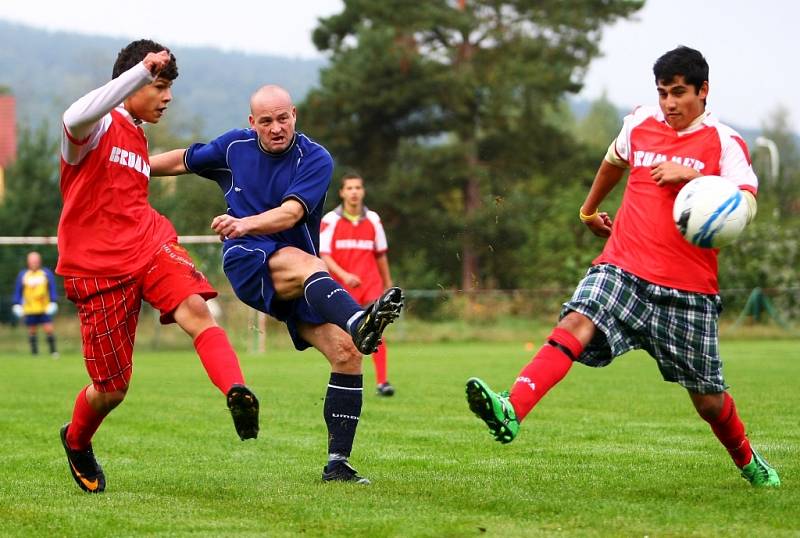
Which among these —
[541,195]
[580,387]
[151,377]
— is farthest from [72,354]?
[541,195]

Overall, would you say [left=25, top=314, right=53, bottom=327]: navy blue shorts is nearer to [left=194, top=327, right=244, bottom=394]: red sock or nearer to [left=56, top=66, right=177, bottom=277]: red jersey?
[left=56, top=66, right=177, bottom=277]: red jersey

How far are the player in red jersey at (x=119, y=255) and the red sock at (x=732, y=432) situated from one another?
2363mm

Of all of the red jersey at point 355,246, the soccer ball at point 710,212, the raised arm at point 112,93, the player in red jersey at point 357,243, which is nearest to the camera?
the soccer ball at point 710,212

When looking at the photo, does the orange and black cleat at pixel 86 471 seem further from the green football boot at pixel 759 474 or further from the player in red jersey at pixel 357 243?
the player in red jersey at pixel 357 243

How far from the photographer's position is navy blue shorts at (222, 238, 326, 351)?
6172 millimetres

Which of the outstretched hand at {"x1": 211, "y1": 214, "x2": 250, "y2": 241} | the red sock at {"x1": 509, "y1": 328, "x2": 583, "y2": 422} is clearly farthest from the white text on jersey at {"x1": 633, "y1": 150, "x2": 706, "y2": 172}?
the outstretched hand at {"x1": 211, "y1": 214, "x2": 250, "y2": 241}

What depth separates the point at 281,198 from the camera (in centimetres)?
631

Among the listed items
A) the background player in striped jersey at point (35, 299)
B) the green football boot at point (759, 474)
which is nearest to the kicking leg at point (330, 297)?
the green football boot at point (759, 474)

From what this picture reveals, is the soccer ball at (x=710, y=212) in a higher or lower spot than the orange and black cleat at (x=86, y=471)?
higher

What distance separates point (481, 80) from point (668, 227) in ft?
105

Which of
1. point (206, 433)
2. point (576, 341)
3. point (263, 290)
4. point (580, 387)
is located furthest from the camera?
point (580, 387)

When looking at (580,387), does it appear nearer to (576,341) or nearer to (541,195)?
(576,341)

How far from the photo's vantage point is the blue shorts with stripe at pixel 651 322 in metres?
5.65

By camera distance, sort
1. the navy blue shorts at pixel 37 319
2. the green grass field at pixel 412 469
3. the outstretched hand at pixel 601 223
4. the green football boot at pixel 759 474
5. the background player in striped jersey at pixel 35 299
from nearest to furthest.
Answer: the green grass field at pixel 412 469
the green football boot at pixel 759 474
the outstretched hand at pixel 601 223
the background player in striped jersey at pixel 35 299
the navy blue shorts at pixel 37 319
